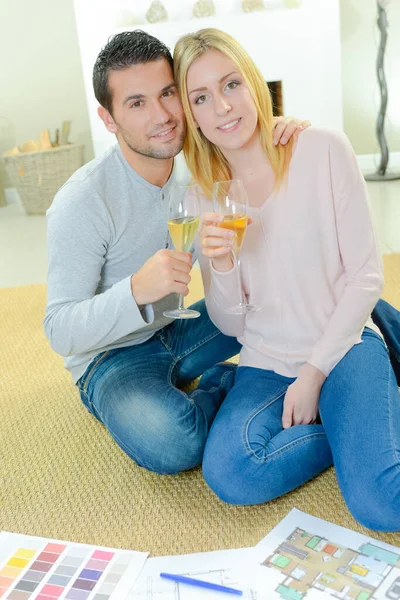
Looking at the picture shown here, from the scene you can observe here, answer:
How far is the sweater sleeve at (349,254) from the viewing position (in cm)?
145

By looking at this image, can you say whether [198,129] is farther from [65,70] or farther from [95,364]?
[65,70]

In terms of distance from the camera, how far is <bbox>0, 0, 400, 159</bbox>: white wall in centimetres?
464

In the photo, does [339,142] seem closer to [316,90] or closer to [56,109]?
[316,90]

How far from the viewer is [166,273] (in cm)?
136

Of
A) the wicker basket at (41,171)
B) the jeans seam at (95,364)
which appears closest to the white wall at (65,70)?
the wicker basket at (41,171)

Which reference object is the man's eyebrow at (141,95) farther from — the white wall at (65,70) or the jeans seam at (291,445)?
the white wall at (65,70)

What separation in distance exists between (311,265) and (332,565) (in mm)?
581

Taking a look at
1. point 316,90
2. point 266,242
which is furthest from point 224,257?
point 316,90

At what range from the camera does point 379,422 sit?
1.31 metres

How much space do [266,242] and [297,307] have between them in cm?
15

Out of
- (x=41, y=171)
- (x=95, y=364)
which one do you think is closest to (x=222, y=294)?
(x=95, y=364)

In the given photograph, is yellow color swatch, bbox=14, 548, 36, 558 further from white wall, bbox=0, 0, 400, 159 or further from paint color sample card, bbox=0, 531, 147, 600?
white wall, bbox=0, 0, 400, 159

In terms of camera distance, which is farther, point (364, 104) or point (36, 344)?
point (364, 104)

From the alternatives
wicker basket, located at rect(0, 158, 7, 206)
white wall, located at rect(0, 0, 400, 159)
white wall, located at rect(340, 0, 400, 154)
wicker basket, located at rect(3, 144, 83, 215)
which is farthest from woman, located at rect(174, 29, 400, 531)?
wicker basket, located at rect(0, 158, 7, 206)
